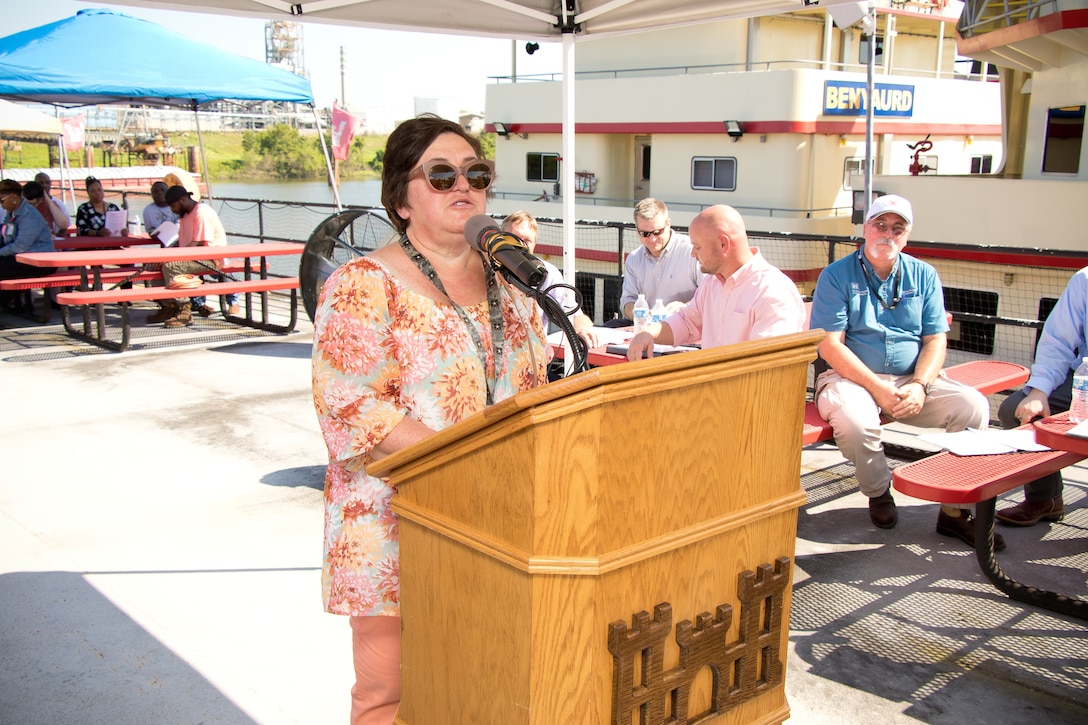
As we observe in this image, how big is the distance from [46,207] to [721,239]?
1120 cm

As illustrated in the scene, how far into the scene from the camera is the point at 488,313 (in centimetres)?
213

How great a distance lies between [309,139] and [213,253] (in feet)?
169

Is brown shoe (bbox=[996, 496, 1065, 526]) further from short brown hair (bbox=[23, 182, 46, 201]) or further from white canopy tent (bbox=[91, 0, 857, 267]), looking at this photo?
short brown hair (bbox=[23, 182, 46, 201])

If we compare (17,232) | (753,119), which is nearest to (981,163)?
(753,119)

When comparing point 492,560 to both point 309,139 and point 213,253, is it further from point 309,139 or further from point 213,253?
point 309,139

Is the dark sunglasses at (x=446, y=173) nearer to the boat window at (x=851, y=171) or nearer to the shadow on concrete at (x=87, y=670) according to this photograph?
the shadow on concrete at (x=87, y=670)

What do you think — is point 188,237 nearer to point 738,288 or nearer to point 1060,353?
point 738,288

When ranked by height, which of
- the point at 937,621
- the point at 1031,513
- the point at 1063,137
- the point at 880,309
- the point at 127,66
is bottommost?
the point at 937,621

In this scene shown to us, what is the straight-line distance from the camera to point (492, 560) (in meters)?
1.50

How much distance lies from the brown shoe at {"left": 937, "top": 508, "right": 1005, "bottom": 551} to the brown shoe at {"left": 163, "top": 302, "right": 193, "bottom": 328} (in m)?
8.39

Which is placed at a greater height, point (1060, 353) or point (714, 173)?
point (714, 173)

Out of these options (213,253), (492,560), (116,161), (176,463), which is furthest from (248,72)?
(116,161)

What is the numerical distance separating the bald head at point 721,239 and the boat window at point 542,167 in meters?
18.0

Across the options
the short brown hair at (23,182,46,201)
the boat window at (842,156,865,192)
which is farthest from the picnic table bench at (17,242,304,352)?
the boat window at (842,156,865,192)
